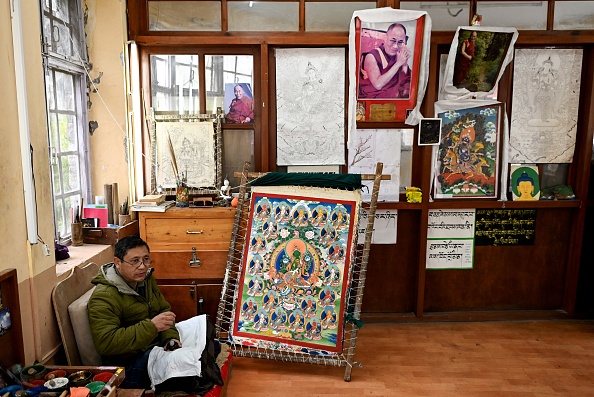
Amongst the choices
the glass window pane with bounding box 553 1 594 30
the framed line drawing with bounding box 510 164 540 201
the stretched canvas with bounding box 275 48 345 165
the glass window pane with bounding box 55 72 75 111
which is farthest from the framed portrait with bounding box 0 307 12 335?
the glass window pane with bounding box 553 1 594 30

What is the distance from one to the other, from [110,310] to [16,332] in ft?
1.38

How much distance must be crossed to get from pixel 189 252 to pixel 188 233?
0.48ft

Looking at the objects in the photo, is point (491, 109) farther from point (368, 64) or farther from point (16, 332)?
point (16, 332)

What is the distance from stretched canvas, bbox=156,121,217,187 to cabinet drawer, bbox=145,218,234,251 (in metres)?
0.44

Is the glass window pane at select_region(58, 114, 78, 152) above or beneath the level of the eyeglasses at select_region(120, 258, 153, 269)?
above

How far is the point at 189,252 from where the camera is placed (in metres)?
3.39

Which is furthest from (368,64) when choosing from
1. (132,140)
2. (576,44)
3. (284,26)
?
(132,140)

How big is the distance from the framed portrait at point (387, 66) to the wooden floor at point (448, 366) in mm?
1843

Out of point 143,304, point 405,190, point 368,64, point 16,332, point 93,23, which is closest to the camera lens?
point 16,332

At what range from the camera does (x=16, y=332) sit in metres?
2.09

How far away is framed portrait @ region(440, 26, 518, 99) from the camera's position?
353 centimetres

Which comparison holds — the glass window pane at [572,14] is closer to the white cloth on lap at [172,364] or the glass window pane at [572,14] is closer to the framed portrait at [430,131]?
the framed portrait at [430,131]

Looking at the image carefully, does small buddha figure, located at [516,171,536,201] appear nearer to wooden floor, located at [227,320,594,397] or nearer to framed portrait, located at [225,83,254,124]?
wooden floor, located at [227,320,594,397]

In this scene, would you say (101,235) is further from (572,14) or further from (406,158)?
(572,14)
